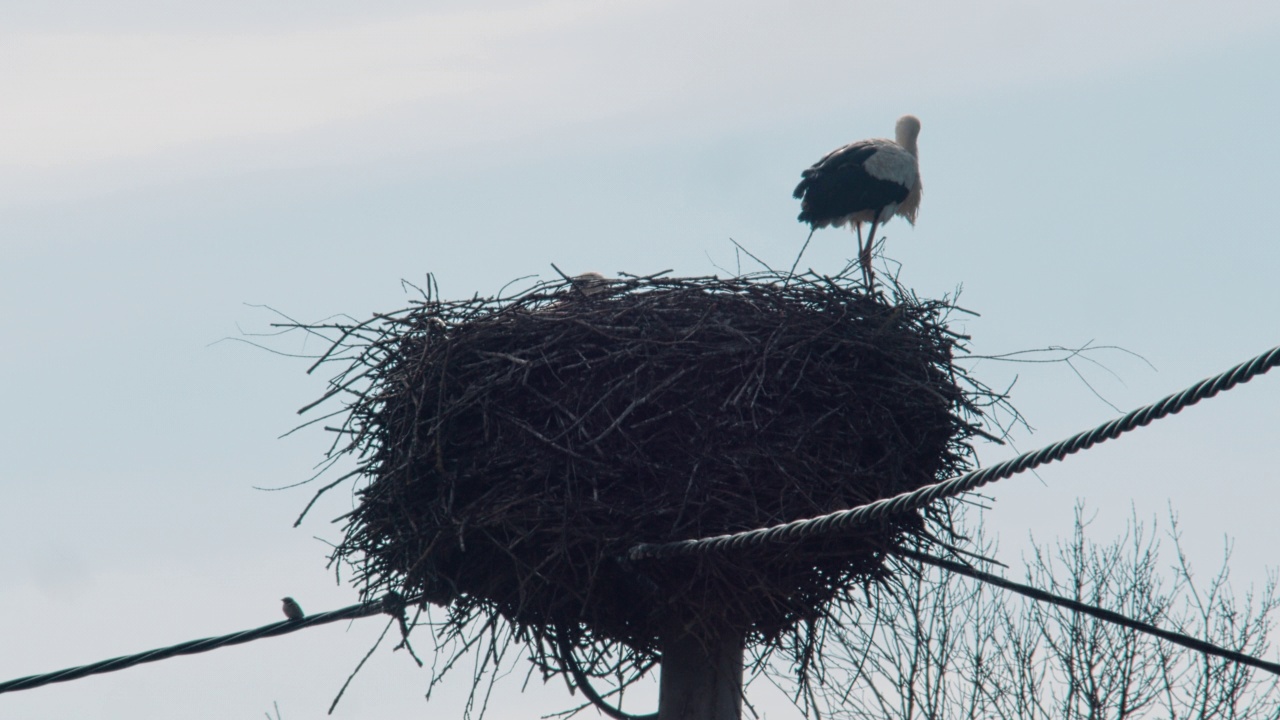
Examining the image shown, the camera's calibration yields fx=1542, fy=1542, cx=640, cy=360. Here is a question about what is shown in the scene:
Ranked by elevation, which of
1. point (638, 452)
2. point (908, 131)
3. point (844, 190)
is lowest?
point (638, 452)

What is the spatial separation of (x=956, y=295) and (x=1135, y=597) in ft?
27.8

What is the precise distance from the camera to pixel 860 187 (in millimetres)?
9977

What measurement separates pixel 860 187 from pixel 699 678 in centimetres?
561

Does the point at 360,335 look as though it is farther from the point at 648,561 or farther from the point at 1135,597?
the point at 1135,597

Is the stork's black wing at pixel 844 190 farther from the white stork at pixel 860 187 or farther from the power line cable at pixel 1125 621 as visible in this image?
the power line cable at pixel 1125 621

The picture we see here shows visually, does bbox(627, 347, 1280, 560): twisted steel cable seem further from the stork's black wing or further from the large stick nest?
the stork's black wing

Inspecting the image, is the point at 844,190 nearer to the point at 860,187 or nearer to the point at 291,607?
the point at 860,187

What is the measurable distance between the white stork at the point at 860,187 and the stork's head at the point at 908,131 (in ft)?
2.79

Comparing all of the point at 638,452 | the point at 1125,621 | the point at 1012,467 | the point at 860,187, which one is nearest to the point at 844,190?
the point at 860,187

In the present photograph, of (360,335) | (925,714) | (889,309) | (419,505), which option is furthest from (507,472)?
(925,714)

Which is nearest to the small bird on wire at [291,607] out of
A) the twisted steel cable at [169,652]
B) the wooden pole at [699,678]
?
the twisted steel cable at [169,652]

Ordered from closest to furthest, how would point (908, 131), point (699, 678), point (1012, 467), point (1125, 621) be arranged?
point (1012, 467) → point (1125, 621) → point (699, 678) → point (908, 131)

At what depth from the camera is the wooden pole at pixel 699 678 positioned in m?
4.88

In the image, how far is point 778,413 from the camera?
5121mm
